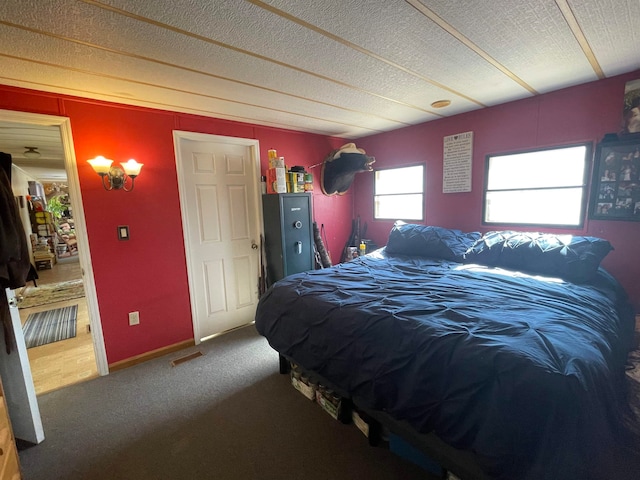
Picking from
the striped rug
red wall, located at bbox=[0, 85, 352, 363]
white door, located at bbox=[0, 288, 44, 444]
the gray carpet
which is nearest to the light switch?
red wall, located at bbox=[0, 85, 352, 363]

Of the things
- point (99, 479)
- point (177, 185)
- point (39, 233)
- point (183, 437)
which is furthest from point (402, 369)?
point (39, 233)

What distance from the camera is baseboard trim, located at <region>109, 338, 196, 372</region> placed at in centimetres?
242

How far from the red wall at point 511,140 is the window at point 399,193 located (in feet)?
0.31

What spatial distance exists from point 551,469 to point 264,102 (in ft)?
8.79

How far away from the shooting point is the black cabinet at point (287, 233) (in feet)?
9.88

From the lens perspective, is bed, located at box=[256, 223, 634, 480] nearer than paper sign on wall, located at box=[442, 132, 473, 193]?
Yes

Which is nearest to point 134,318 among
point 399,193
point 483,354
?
point 483,354

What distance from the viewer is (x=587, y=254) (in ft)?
6.54

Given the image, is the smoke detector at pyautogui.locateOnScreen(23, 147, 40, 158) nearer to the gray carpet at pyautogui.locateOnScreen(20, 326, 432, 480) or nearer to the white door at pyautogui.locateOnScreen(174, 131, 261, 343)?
the white door at pyautogui.locateOnScreen(174, 131, 261, 343)

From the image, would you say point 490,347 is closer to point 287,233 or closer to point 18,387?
point 287,233

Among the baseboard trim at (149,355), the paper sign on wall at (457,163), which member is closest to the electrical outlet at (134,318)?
the baseboard trim at (149,355)

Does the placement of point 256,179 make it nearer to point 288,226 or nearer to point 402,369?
point 288,226

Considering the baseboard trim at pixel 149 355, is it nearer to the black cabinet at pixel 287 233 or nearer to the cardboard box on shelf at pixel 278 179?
the black cabinet at pixel 287 233

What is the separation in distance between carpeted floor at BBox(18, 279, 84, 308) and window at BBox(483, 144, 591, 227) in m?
6.07
